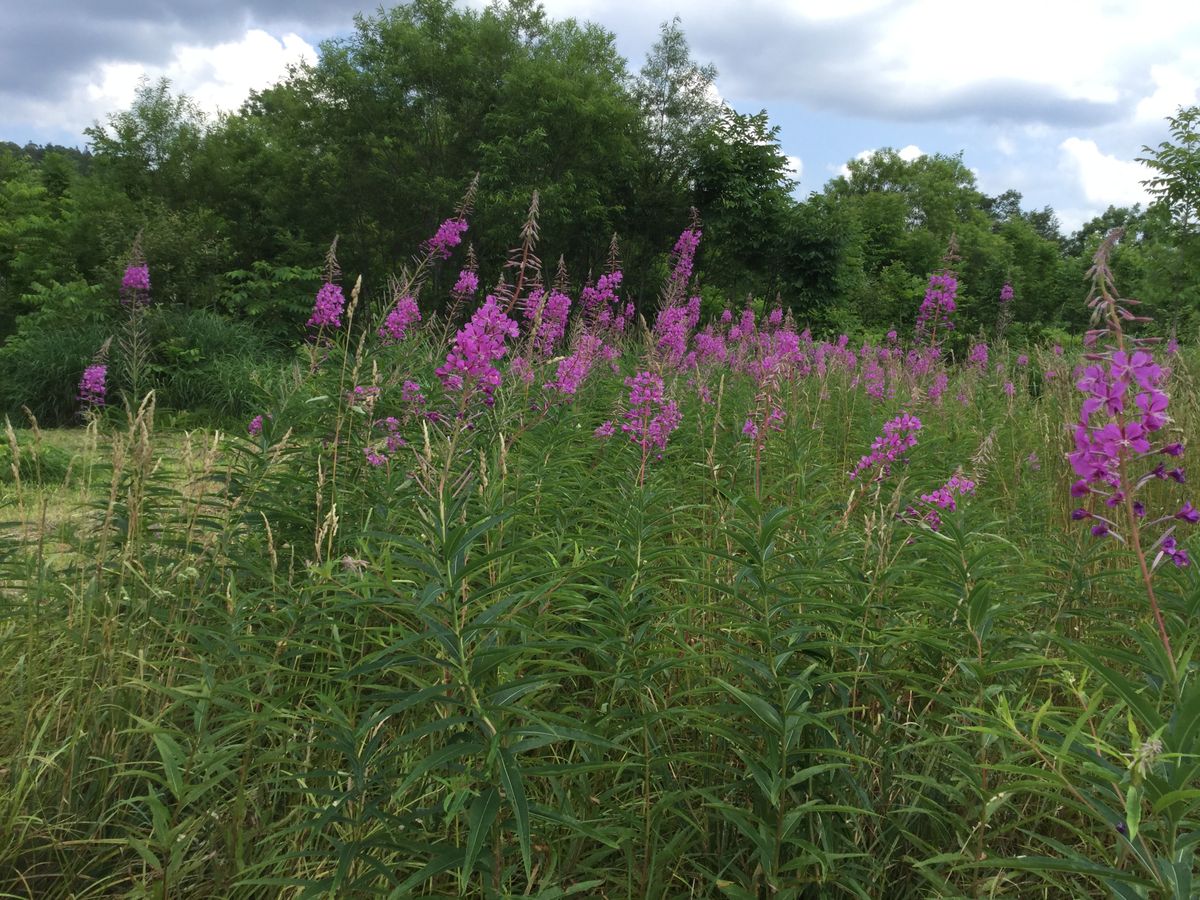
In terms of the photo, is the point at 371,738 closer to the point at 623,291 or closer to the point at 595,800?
the point at 595,800

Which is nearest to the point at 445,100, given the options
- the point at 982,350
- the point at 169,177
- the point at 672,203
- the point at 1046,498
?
the point at 672,203

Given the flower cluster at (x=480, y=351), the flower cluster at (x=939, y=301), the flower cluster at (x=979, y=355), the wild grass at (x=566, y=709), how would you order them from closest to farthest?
the wild grass at (x=566, y=709)
the flower cluster at (x=480, y=351)
the flower cluster at (x=939, y=301)
the flower cluster at (x=979, y=355)

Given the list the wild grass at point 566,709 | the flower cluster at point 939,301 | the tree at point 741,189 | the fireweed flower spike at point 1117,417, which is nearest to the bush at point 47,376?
the wild grass at point 566,709

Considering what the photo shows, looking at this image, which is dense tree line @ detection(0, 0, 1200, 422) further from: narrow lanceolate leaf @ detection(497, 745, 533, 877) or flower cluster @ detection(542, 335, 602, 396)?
narrow lanceolate leaf @ detection(497, 745, 533, 877)

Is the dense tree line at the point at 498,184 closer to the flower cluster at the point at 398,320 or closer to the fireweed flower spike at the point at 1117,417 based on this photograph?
the flower cluster at the point at 398,320

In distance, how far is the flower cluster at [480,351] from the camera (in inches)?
128

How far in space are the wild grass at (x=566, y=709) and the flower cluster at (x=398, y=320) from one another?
1.58 metres

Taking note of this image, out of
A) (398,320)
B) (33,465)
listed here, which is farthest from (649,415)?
(33,465)

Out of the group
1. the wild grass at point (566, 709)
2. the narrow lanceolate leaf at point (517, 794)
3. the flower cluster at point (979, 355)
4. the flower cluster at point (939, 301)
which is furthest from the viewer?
the flower cluster at point (979, 355)

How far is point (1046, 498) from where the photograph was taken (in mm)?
3988

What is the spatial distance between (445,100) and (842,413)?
20.6 metres

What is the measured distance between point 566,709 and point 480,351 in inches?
68.6

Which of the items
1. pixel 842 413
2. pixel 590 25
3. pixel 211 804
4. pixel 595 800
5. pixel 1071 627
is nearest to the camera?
pixel 595 800

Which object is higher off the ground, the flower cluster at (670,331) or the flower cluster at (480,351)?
the flower cluster at (670,331)
